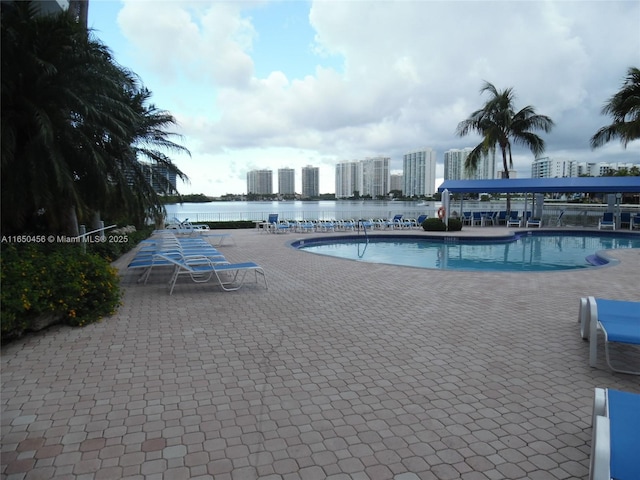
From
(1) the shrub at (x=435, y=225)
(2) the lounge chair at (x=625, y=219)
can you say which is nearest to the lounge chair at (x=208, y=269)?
(1) the shrub at (x=435, y=225)

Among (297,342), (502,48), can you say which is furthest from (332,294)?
(502,48)

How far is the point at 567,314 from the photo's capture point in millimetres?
5516

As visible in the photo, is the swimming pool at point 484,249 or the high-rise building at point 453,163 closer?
the swimming pool at point 484,249

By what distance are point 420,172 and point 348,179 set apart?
11365 mm

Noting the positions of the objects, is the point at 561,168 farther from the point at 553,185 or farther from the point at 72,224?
the point at 72,224

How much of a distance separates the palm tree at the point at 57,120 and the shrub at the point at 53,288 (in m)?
0.97

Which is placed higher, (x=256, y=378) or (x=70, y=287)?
(x=70, y=287)

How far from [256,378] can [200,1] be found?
10.4 metres

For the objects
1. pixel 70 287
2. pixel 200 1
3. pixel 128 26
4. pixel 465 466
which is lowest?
pixel 465 466

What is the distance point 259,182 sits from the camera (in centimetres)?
6150

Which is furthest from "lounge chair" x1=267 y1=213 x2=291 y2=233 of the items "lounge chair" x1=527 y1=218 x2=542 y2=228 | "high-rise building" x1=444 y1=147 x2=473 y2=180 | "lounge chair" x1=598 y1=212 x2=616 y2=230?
"high-rise building" x1=444 y1=147 x2=473 y2=180

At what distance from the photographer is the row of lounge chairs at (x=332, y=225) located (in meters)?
19.9

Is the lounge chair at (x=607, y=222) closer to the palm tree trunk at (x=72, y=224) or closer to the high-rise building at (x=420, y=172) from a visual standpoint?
the palm tree trunk at (x=72, y=224)

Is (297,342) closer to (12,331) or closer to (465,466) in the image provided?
(465,466)
